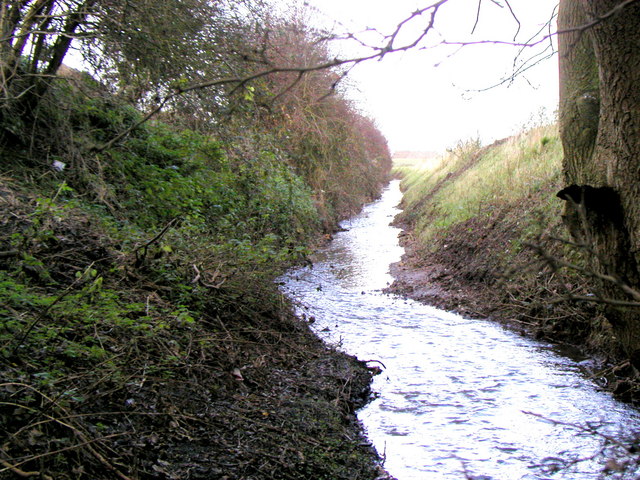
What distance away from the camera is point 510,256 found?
8367 mm

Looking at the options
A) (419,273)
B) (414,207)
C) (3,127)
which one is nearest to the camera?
(3,127)

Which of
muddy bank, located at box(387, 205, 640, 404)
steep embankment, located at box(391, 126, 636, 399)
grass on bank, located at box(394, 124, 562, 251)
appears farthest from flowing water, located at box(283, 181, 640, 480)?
grass on bank, located at box(394, 124, 562, 251)

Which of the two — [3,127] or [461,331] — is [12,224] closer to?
[3,127]

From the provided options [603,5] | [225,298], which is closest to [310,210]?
[225,298]

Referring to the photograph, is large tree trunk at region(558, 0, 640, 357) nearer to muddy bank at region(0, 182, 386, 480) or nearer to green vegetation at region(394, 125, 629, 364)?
green vegetation at region(394, 125, 629, 364)

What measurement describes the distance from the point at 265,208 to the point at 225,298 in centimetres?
593

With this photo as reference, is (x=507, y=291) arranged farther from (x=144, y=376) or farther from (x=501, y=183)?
(x=144, y=376)

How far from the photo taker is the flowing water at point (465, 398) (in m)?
3.84

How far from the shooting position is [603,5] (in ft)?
11.7

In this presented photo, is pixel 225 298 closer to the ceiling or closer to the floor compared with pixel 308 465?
closer to the ceiling

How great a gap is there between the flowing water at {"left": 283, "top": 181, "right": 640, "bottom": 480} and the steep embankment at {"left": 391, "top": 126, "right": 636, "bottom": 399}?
390mm

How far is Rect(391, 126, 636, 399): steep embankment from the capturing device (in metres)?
6.17

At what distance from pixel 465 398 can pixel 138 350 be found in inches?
121

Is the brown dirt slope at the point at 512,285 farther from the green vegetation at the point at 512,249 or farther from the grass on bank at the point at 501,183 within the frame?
the grass on bank at the point at 501,183
